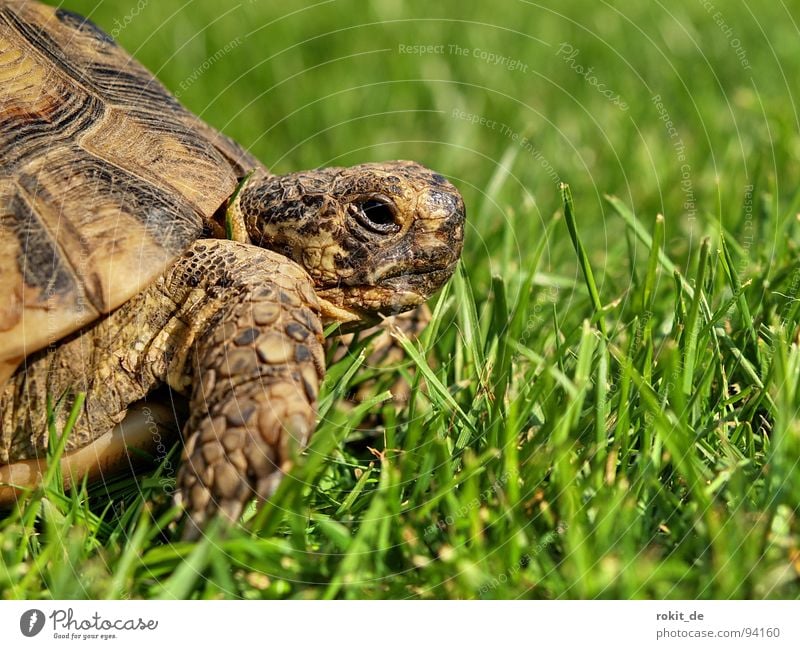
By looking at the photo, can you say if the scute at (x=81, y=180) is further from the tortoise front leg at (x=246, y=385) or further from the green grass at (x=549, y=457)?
the green grass at (x=549, y=457)

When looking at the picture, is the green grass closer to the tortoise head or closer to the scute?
the tortoise head

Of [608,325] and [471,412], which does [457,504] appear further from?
[608,325]

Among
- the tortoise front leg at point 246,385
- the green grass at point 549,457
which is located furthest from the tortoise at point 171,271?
the green grass at point 549,457

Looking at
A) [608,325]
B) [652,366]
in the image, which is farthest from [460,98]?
[652,366]

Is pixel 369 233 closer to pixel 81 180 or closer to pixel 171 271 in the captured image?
pixel 171 271

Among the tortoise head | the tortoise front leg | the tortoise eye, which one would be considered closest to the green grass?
the tortoise front leg
